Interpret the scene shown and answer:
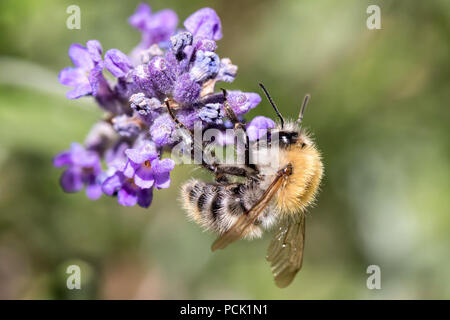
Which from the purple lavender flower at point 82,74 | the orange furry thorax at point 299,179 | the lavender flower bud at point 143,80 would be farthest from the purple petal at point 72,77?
the orange furry thorax at point 299,179

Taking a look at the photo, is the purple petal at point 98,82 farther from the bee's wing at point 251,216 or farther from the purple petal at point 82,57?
the bee's wing at point 251,216

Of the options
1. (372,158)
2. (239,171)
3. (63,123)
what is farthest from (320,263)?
(63,123)

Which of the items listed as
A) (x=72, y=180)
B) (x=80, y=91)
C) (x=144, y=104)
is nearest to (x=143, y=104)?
(x=144, y=104)

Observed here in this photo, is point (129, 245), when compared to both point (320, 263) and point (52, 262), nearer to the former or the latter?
point (52, 262)

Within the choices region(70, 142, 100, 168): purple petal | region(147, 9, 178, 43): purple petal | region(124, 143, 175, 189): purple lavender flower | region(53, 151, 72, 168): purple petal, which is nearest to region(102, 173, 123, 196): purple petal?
region(124, 143, 175, 189): purple lavender flower

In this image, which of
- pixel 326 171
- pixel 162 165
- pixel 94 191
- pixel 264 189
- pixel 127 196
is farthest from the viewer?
pixel 326 171

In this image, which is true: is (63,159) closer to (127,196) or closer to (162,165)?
(127,196)

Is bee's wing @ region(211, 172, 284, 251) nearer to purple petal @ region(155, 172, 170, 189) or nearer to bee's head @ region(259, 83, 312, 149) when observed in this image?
bee's head @ region(259, 83, 312, 149)
